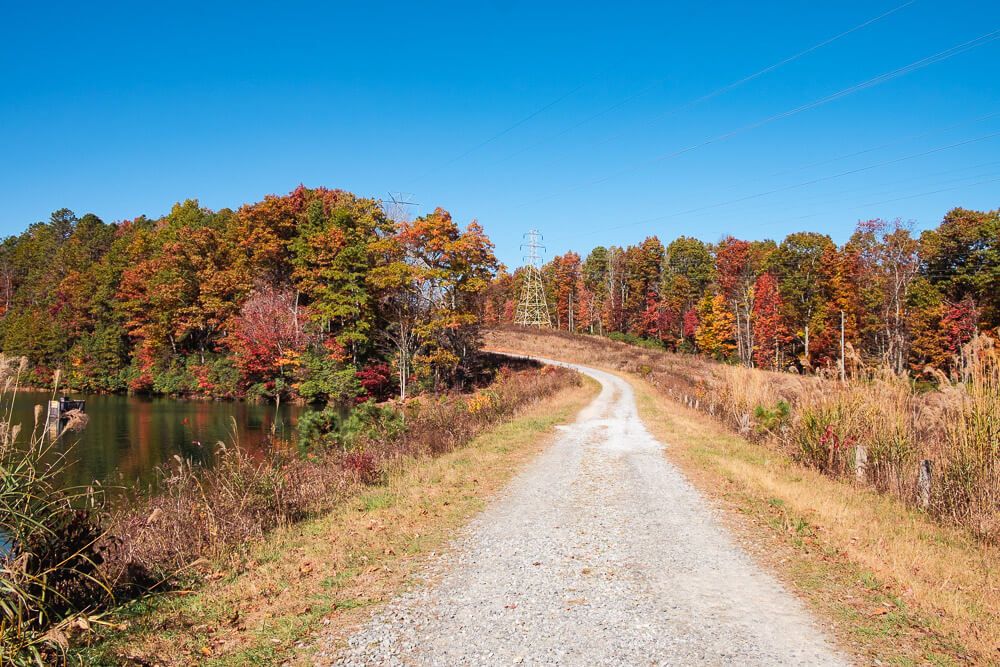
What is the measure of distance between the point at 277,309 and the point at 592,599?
Result: 39860 mm

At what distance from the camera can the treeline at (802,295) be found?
136 feet

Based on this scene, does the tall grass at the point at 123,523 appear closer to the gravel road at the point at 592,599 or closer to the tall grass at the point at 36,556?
the tall grass at the point at 36,556

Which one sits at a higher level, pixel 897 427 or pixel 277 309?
pixel 277 309

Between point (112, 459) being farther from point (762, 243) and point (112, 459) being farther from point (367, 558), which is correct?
point (762, 243)

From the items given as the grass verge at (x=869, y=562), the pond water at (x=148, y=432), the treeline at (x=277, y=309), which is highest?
the treeline at (x=277, y=309)

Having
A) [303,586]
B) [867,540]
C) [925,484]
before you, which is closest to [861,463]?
[925,484]

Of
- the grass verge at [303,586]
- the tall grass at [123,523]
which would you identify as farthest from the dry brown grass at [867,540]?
the tall grass at [123,523]

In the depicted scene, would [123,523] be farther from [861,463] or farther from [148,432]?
[148,432]

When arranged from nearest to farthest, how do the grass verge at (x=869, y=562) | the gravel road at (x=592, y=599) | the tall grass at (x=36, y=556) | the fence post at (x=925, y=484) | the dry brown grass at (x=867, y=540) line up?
the tall grass at (x=36, y=556) → the gravel road at (x=592, y=599) → the grass verge at (x=869, y=562) → the dry brown grass at (x=867, y=540) → the fence post at (x=925, y=484)

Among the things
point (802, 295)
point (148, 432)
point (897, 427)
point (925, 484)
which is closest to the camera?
point (925, 484)

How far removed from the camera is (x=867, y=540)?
7.31 metres

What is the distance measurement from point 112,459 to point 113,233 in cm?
6041

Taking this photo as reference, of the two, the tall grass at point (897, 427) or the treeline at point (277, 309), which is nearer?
the tall grass at point (897, 427)

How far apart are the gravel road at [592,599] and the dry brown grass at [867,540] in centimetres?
48
